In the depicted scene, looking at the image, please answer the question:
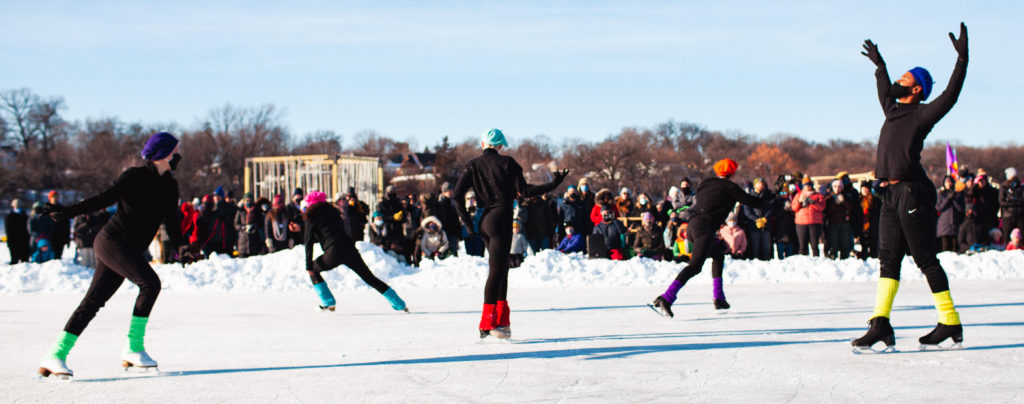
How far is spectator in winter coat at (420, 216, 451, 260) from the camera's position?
48.6 ft

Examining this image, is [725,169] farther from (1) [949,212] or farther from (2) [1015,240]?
(2) [1015,240]

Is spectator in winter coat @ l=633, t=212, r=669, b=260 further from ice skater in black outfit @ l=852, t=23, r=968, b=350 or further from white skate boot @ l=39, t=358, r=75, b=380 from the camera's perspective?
white skate boot @ l=39, t=358, r=75, b=380

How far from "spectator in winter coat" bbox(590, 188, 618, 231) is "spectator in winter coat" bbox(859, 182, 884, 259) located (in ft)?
13.0

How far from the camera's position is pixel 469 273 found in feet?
39.7

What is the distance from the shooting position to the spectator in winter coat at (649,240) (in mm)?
14609

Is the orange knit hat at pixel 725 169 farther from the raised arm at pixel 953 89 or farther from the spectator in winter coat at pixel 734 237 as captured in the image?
the spectator in winter coat at pixel 734 237

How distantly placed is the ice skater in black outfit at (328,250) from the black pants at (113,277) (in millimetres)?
3303

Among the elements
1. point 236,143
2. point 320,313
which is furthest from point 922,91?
point 236,143

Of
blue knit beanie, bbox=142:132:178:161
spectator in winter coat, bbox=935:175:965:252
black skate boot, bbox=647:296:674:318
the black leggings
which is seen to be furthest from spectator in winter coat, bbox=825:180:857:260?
blue knit beanie, bbox=142:132:178:161

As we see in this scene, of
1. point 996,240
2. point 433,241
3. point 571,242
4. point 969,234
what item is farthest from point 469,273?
point 996,240

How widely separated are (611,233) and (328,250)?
7119 millimetres

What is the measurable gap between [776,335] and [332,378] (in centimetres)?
323

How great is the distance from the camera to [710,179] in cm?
764

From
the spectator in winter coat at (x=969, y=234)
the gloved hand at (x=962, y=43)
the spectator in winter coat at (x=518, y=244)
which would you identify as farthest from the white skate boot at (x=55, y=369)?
the spectator in winter coat at (x=969, y=234)
